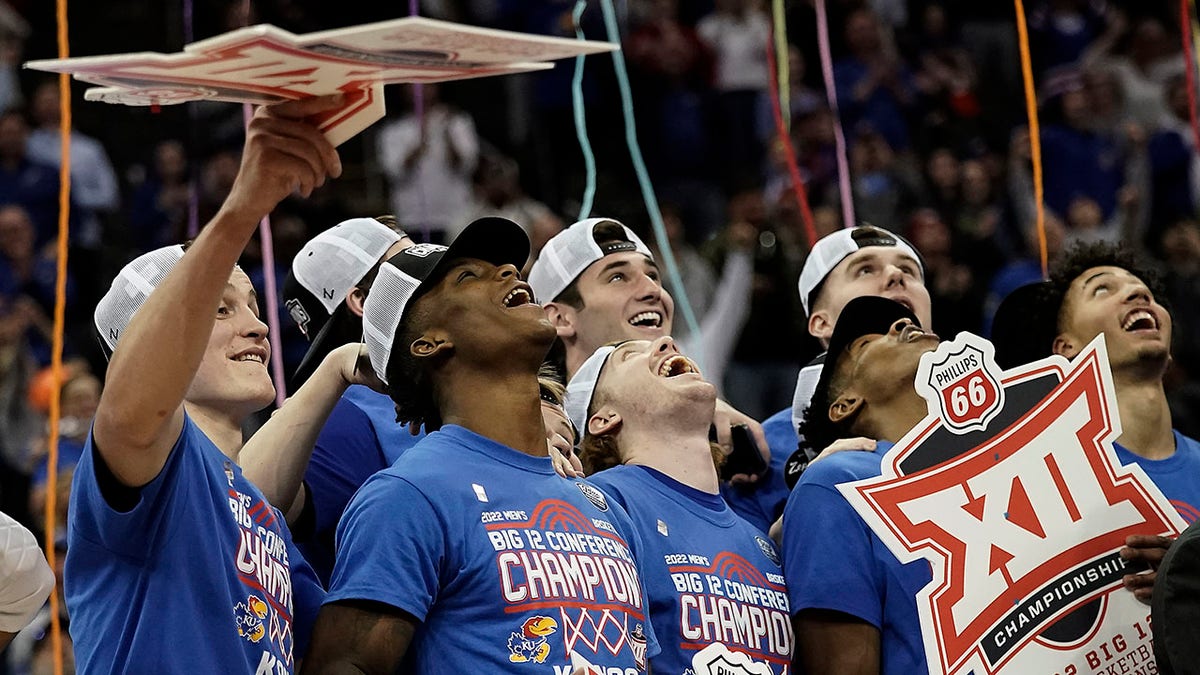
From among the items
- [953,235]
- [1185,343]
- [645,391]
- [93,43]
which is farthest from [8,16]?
[645,391]

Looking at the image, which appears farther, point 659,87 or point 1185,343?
point 659,87

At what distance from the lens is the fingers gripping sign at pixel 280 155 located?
A: 2.49m

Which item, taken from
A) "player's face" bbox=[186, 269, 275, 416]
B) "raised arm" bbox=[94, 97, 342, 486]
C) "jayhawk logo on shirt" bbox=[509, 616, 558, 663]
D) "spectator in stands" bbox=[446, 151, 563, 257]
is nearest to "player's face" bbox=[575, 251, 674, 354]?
"player's face" bbox=[186, 269, 275, 416]

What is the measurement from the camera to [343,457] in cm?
366

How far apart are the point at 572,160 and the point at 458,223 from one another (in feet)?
6.18

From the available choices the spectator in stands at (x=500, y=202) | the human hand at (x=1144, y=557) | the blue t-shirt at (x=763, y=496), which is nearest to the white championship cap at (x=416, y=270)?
the blue t-shirt at (x=763, y=496)

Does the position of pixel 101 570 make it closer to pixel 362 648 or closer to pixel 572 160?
pixel 362 648

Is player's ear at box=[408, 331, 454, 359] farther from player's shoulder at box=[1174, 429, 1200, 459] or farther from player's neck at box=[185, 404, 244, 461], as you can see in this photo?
player's shoulder at box=[1174, 429, 1200, 459]

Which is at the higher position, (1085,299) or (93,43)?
(93,43)

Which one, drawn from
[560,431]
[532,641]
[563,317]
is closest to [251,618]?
[532,641]

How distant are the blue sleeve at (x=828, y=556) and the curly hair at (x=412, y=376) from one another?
0.80 meters

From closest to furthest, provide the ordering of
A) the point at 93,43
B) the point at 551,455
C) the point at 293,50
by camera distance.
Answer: the point at 293,50, the point at 551,455, the point at 93,43

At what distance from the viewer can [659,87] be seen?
10.5m

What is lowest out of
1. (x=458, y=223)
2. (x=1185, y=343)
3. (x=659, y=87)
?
(x=1185, y=343)
